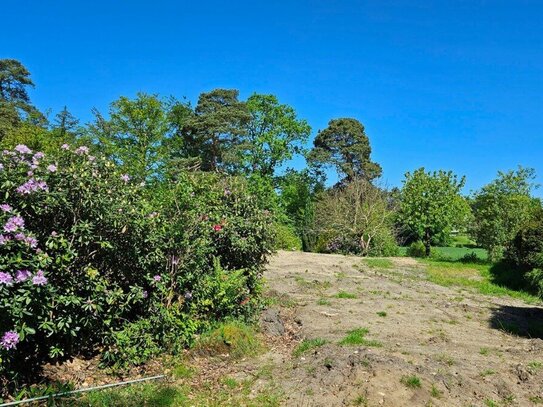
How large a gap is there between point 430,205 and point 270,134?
539 inches

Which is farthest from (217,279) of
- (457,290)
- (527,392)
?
(457,290)

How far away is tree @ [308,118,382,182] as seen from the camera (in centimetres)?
4044

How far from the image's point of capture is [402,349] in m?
5.91

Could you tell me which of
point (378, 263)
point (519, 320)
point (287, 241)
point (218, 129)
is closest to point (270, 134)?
point (218, 129)

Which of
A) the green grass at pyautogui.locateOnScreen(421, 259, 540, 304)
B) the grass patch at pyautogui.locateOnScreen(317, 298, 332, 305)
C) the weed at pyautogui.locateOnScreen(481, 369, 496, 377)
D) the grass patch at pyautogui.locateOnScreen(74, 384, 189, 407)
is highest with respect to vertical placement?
the green grass at pyautogui.locateOnScreen(421, 259, 540, 304)

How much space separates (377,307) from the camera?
907 centimetres

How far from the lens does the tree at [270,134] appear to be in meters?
32.3

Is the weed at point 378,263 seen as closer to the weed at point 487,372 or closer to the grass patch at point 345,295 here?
the grass patch at point 345,295

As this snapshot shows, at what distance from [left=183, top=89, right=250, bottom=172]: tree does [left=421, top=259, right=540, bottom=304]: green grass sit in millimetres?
19197

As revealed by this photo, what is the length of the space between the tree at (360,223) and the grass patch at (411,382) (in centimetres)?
1872

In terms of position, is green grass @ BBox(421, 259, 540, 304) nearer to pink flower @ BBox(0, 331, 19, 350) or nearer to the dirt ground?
the dirt ground

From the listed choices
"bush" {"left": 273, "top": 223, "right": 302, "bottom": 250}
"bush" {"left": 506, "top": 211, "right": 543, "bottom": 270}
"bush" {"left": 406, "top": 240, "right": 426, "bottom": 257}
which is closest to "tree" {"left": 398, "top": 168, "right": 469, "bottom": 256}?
"bush" {"left": 406, "top": 240, "right": 426, "bottom": 257}

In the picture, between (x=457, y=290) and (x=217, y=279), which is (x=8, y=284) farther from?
(x=457, y=290)

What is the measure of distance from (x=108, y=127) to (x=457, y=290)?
21637 mm
